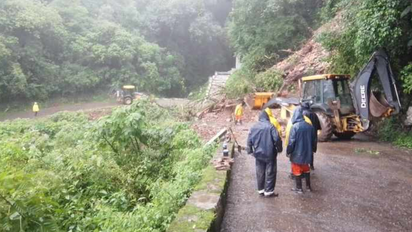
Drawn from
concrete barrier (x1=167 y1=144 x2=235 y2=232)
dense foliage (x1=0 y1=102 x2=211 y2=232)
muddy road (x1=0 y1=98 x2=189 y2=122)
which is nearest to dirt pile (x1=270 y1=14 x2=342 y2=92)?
dense foliage (x1=0 y1=102 x2=211 y2=232)

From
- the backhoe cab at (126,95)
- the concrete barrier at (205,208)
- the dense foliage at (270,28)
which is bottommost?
the concrete barrier at (205,208)

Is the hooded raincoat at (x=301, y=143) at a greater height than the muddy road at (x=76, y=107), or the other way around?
the muddy road at (x=76, y=107)

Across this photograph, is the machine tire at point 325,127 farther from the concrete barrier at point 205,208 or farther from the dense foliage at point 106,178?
the concrete barrier at point 205,208

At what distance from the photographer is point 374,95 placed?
9156mm

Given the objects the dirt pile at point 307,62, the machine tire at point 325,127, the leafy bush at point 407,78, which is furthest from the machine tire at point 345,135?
the dirt pile at point 307,62

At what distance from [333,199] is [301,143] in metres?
1.08

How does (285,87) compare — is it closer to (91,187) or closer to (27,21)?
(91,187)

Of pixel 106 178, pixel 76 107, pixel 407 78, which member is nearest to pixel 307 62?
pixel 407 78

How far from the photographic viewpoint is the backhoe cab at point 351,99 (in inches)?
348

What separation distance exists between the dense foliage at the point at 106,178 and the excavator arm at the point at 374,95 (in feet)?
15.3

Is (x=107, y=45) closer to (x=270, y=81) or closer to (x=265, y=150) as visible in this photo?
(x=270, y=81)

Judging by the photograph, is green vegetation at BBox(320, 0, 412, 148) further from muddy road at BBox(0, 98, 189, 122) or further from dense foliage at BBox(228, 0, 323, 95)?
muddy road at BBox(0, 98, 189, 122)

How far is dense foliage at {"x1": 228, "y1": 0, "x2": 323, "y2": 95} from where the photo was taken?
19.8 meters

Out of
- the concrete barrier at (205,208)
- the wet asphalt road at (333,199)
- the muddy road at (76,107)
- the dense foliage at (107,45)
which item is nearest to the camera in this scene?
the concrete barrier at (205,208)
